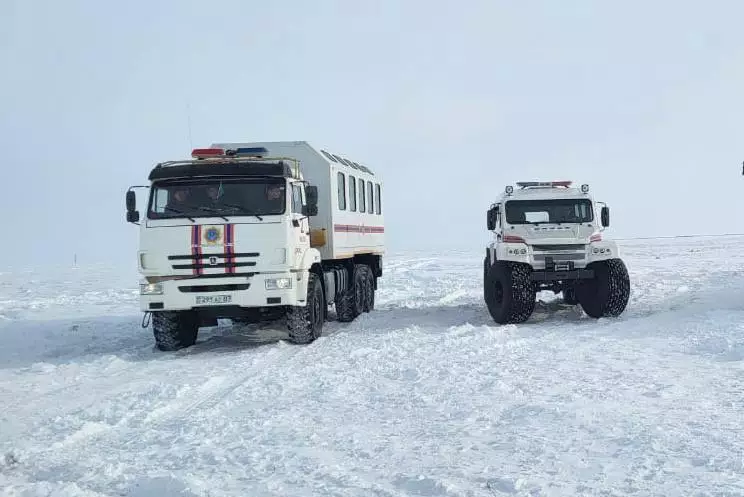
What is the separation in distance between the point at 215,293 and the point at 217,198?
1.47 meters

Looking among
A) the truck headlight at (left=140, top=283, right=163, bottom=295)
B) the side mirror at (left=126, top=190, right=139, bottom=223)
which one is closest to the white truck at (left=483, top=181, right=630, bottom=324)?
the truck headlight at (left=140, top=283, right=163, bottom=295)

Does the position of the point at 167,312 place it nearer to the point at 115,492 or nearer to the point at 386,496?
the point at 115,492

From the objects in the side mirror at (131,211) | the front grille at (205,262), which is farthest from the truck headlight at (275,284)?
the side mirror at (131,211)

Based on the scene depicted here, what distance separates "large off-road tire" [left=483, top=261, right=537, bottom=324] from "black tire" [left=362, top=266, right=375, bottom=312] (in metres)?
3.62

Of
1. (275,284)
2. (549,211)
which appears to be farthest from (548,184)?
(275,284)

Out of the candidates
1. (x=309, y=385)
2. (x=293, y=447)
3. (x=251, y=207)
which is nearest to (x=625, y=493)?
(x=293, y=447)

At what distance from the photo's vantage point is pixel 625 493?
393cm

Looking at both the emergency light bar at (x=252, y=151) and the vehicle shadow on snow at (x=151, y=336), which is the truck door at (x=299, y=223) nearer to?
the emergency light bar at (x=252, y=151)

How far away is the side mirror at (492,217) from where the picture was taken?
540 inches

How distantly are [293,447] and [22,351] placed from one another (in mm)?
7731

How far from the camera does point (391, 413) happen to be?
5.95 m

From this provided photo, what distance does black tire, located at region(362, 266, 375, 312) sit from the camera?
15164mm

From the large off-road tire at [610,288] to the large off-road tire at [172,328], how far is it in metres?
7.42

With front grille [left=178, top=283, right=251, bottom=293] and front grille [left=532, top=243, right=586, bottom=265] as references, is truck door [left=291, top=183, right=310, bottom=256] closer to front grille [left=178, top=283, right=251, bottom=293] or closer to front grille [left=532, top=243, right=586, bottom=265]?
front grille [left=178, top=283, right=251, bottom=293]
